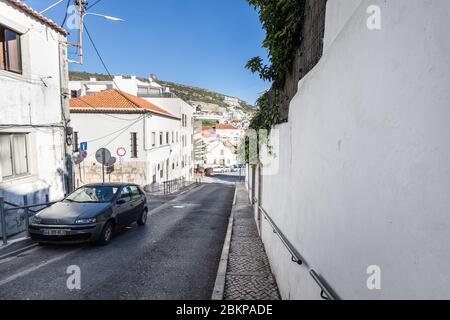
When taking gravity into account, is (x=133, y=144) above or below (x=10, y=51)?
below

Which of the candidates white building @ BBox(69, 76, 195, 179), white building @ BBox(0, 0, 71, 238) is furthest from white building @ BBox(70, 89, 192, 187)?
white building @ BBox(0, 0, 71, 238)

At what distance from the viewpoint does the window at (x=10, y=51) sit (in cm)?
820

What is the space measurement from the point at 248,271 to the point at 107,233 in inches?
157

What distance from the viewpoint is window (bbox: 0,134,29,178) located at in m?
8.16

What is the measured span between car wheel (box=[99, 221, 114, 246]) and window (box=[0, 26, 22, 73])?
5.64 metres

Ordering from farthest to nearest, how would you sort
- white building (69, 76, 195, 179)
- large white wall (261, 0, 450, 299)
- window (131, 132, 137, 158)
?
white building (69, 76, 195, 179), window (131, 132, 137, 158), large white wall (261, 0, 450, 299)

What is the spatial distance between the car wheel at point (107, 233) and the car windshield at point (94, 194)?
0.75 meters

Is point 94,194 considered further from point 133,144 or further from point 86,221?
point 133,144

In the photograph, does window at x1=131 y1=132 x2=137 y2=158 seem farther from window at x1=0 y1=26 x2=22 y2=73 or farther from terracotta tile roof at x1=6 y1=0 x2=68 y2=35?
window at x1=0 y1=26 x2=22 y2=73

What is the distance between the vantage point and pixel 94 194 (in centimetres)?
809

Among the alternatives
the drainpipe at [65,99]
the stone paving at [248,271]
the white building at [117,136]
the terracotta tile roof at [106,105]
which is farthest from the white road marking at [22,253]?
the terracotta tile roof at [106,105]

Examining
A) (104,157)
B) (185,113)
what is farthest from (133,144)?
(185,113)

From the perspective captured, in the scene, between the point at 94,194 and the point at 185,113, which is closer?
the point at 94,194
